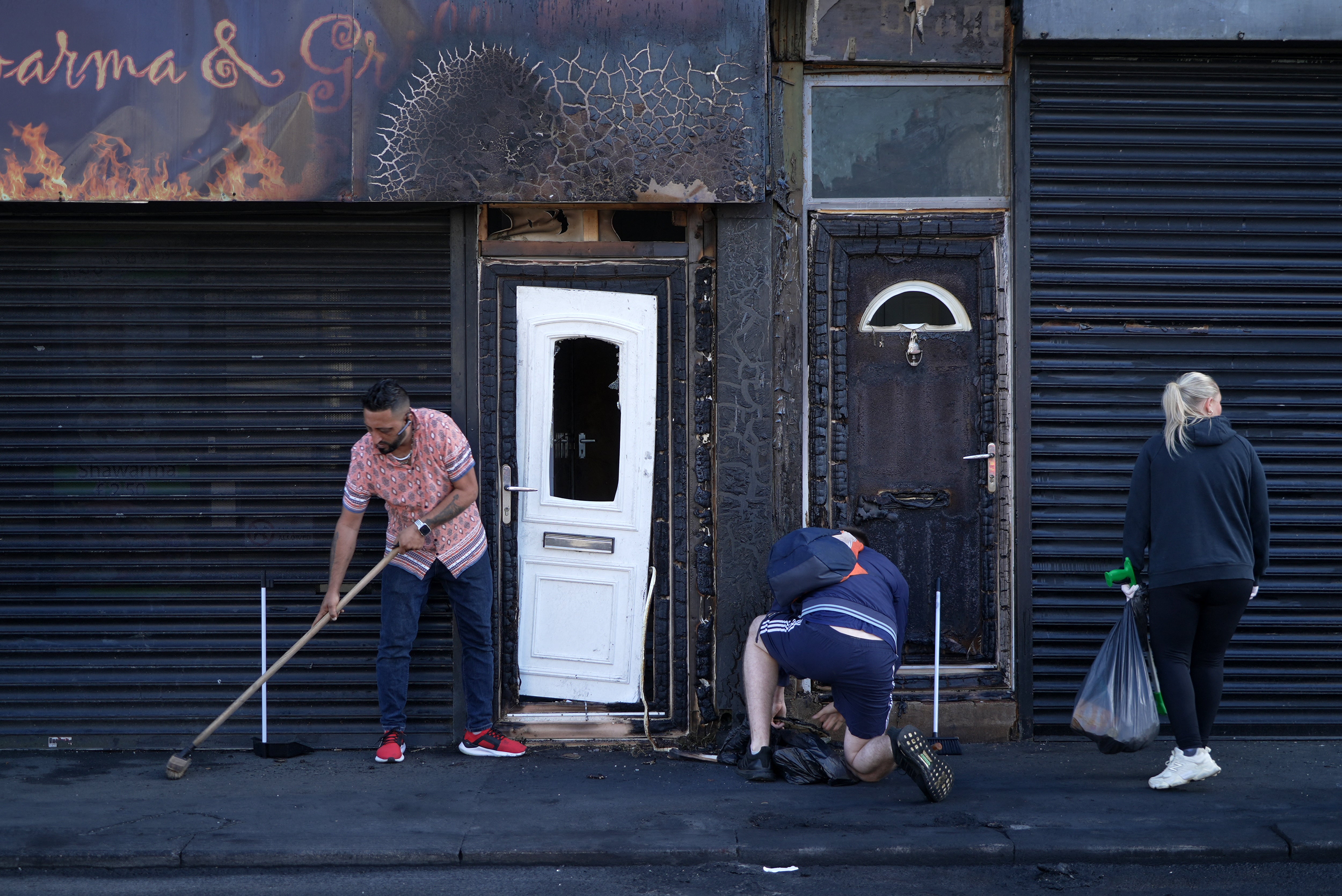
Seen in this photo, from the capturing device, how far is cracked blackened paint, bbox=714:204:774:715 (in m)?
5.86

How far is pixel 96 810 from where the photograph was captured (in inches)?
190

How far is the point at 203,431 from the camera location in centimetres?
597

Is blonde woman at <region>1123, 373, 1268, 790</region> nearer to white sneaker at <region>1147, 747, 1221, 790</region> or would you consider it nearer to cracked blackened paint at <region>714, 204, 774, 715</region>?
white sneaker at <region>1147, 747, 1221, 790</region>

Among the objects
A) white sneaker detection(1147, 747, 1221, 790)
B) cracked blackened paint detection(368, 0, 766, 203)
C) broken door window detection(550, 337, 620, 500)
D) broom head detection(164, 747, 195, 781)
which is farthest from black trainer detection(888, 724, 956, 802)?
broom head detection(164, 747, 195, 781)

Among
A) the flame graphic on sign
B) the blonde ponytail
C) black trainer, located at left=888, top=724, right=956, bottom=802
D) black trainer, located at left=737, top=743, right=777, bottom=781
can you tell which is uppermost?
the flame graphic on sign

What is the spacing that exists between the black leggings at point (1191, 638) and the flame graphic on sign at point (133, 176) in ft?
15.0

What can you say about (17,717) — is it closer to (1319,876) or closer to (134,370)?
(134,370)

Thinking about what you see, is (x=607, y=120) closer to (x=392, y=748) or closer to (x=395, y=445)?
(x=395, y=445)

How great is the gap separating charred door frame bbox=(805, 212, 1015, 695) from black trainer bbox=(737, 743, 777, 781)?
1158mm

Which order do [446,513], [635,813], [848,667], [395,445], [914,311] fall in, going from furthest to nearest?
[914,311] < [446,513] < [395,445] < [848,667] < [635,813]

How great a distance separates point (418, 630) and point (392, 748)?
1.97ft

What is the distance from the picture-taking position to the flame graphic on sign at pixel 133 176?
18.6ft

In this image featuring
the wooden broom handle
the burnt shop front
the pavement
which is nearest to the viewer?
the pavement

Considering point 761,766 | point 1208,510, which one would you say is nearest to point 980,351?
point 1208,510
